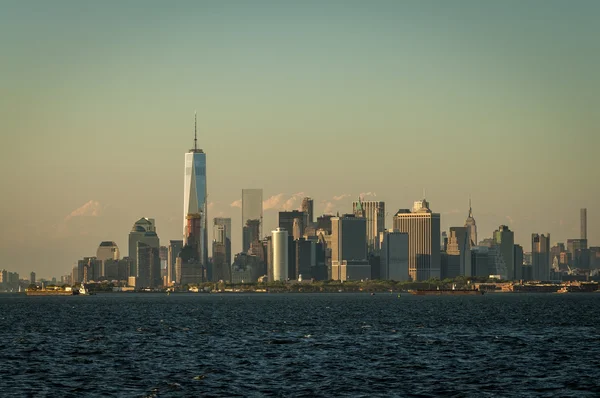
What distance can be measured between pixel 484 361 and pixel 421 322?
78.3 metres

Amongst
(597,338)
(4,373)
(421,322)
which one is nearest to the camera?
(4,373)

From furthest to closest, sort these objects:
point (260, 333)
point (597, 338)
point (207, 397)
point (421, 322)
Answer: point (421, 322), point (260, 333), point (597, 338), point (207, 397)

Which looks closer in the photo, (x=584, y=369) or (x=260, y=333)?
(x=584, y=369)

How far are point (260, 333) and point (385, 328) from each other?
2299cm

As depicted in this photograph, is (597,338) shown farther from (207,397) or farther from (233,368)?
(207,397)

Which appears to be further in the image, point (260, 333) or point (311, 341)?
point (260, 333)

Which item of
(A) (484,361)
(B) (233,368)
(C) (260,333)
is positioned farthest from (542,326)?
(B) (233,368)

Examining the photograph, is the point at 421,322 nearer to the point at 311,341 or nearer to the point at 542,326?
the point at 542,326

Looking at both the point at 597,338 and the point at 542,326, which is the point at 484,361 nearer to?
the point at 597,338

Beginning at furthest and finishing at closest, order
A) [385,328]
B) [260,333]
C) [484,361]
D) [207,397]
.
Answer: [385,328]
[260,333]
[484,361]
[207,397]

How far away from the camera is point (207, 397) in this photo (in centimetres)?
7988

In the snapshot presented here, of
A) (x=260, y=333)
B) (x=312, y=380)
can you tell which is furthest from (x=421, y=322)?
(x=312, y=380)

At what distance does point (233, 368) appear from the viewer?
9850cm

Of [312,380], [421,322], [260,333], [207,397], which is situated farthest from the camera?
[421,322]
